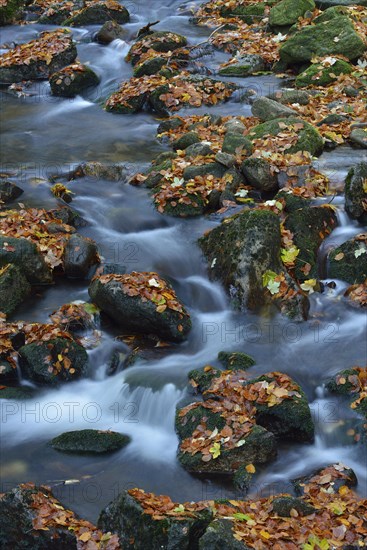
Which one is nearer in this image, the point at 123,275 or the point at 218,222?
the point at 123,275

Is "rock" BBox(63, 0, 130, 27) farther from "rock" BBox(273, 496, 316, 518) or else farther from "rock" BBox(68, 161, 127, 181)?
"rock" BBox(273, 496, 316, 518)

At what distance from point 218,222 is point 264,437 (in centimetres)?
436

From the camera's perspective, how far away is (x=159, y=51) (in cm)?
1756

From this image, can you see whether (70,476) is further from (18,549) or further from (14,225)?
(14,225)

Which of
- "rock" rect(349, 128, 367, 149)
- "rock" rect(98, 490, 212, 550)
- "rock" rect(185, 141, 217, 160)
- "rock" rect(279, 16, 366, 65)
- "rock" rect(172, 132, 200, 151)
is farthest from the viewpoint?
"rock" rect(279, 16, 366, 65)

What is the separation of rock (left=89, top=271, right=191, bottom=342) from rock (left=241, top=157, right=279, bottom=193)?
273 centimetres

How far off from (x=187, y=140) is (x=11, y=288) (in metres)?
4.63

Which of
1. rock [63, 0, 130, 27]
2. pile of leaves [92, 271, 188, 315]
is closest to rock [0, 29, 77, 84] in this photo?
rock [63, 0, 130, 27]

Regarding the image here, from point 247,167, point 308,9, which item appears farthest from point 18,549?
point 308,9

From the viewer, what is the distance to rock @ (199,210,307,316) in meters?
9.16

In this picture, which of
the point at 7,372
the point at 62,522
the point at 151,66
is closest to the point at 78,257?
the point at 7,372

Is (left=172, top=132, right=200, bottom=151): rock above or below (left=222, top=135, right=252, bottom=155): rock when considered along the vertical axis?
below

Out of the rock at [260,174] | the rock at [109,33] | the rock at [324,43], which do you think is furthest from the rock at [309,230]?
the rock at [109,33]

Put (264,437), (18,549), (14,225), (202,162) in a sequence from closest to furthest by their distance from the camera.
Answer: (18,549) → (264,437) → (14,225) → (202,162)
